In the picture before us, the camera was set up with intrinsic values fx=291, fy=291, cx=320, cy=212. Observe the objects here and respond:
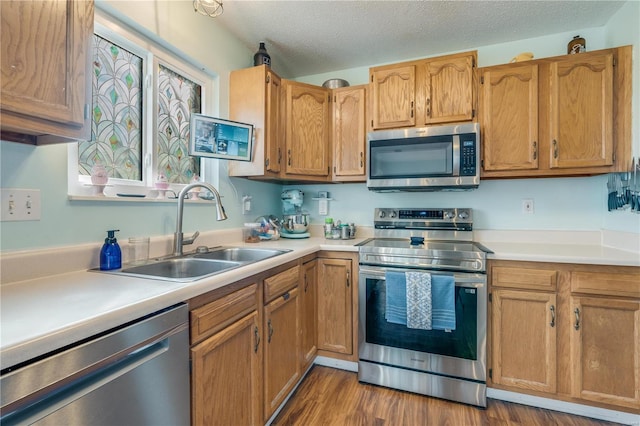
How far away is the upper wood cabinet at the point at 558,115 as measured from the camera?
1.83 m

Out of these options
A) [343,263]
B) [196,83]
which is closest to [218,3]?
[196,83]

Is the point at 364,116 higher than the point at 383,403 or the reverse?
higher

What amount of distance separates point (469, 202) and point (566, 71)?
40.8 inches

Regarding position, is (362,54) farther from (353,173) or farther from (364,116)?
(353,173)

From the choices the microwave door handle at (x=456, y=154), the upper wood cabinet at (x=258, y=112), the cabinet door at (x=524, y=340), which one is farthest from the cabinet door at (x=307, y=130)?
the cabinet door at (x=524, y=340)

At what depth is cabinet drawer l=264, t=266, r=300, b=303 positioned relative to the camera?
1.47m

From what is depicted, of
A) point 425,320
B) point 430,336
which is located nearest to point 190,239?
point 425,320

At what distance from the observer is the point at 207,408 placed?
106 centimetres

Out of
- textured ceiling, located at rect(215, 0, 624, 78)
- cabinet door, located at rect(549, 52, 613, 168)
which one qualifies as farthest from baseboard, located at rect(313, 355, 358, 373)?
textured ceiling, located at rect(215, 0, 624, 78)

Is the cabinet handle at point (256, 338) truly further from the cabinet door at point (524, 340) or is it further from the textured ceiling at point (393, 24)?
the textured ceiling at point (393, 24)

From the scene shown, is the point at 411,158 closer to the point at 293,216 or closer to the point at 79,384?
the point at 293,216

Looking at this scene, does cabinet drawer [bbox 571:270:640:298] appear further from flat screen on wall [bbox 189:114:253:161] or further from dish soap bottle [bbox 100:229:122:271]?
dish soap bottle [bbox 100:229:122:271]

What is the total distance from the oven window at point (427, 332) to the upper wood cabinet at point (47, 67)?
1733 mm

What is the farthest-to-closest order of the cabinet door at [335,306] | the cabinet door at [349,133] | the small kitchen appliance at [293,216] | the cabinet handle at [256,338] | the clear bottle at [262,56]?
the small kitchen appliance at [293,216], the cabinet door at [349,133], the clear bottle at [262,56], the cabinet door at [335,306], the cabinet handle at [256,338]
